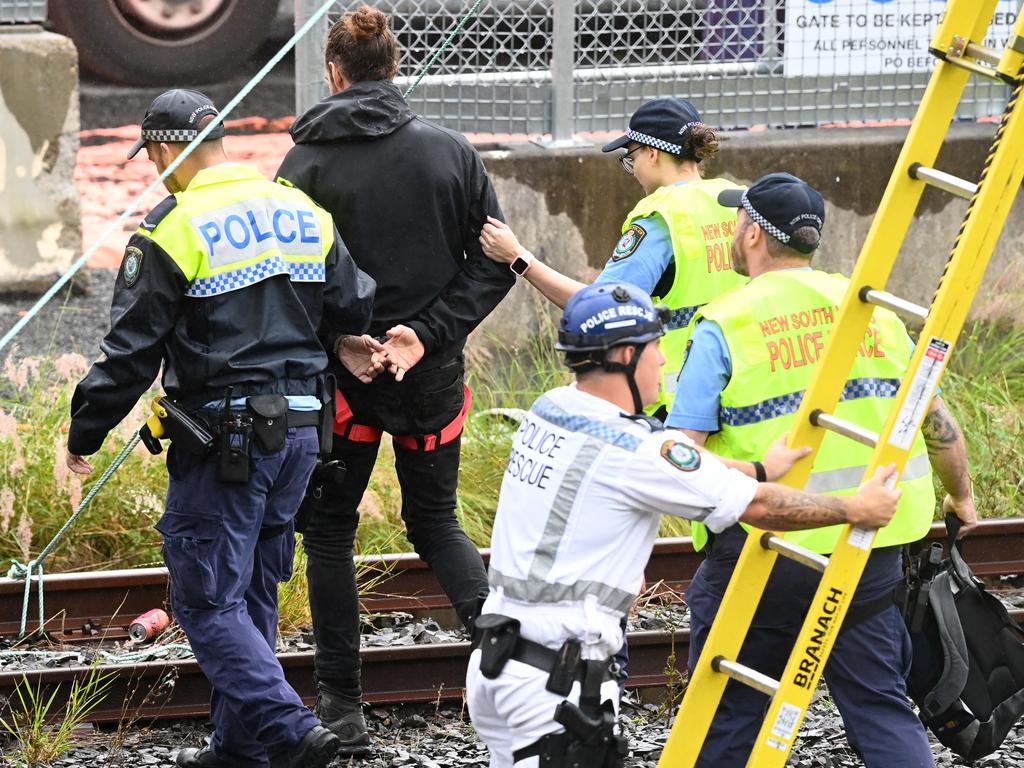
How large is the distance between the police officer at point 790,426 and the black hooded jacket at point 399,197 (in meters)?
1.36

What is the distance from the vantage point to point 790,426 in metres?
4.26

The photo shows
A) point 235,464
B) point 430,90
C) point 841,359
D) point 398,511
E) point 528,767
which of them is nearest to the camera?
point 528,767

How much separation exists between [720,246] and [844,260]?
465 centimetres

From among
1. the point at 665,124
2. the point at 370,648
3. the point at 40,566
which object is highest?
the point at 665,124

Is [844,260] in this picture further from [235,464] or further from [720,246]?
[235,464]

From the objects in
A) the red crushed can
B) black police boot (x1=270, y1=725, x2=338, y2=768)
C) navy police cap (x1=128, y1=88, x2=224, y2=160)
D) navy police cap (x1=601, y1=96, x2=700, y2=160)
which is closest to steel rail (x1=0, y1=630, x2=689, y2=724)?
the red crushed can

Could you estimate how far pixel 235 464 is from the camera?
189 inches

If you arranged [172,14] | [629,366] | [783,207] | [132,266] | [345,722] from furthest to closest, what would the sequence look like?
[172,14] → [345,722] → [132,266] → [783,207] → [629,366]

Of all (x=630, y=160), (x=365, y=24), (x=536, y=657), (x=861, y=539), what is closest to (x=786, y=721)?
(x=861, y=539)

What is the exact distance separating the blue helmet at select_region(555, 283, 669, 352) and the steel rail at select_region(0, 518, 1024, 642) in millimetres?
2897

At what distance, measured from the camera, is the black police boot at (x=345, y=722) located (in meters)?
5.50

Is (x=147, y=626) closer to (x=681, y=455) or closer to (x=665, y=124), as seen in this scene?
(x=665, y=124)

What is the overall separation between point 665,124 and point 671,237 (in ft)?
1.42

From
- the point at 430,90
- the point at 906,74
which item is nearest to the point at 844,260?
the point at 906,74
